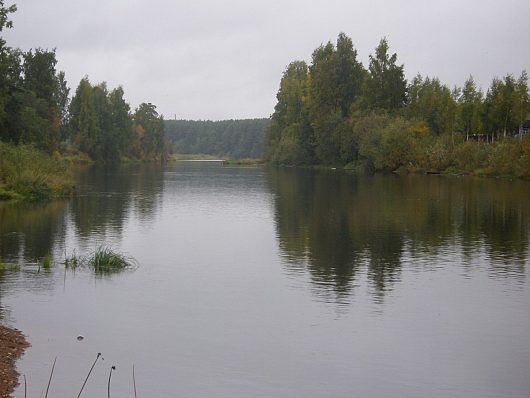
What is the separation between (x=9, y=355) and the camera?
37.2 ft

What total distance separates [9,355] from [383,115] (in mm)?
82785

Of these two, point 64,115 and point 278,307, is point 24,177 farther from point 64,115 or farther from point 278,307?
point 64,115

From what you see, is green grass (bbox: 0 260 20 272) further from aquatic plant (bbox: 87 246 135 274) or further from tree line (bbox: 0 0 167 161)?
tree line (bbox: 0 0 167 161)

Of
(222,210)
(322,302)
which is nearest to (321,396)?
(322,302)

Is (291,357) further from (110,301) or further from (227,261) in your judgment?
(227,261)

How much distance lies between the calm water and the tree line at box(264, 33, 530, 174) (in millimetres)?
46647

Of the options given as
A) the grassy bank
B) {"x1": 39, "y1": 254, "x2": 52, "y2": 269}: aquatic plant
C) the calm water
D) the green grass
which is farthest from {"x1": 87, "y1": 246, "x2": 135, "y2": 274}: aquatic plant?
the grassy bank

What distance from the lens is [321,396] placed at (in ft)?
34.1

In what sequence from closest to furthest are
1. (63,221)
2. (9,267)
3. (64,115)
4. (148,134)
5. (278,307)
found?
1. (278,307)
2. (9,267)
3. (63,221)
4. (64,115)
5. (148,134)

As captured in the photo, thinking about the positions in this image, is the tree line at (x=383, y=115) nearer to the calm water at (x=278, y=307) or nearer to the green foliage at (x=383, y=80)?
the green foliage at (x=383, y=80)

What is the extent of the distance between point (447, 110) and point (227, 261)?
76.0 m

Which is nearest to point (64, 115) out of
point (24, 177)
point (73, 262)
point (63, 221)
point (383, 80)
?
point (383, 80)

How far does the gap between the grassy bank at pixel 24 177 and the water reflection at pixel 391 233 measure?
12.9 m

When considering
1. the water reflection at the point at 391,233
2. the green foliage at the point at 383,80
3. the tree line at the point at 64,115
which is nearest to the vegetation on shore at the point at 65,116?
the tree line at the point at 64,115
